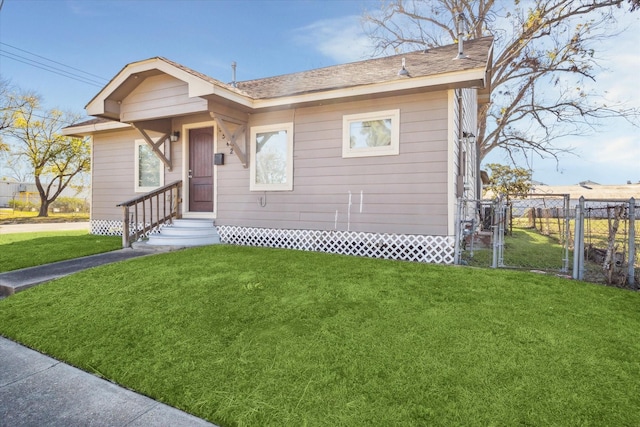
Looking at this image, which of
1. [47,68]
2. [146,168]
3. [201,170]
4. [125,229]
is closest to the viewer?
[125,229]

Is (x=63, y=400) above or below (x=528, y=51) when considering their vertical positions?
below

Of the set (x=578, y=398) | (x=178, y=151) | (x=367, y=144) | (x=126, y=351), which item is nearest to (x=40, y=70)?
(x=178, y=151)

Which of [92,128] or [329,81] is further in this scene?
[92,128]

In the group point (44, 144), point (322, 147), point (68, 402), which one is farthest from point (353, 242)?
point (44, 144)

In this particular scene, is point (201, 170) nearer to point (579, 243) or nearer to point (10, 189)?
point (579, 243)

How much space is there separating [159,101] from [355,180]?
14.3 feet

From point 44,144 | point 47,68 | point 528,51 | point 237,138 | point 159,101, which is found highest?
point 47,68

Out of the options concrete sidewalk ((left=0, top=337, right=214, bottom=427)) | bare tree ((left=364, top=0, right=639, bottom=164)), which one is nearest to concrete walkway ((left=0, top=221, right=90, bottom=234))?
concrete sidewalk ((left=0, top=337, right=214, bottom=427))

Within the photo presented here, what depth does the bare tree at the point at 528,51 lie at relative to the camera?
506 inches

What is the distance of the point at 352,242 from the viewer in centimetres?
646

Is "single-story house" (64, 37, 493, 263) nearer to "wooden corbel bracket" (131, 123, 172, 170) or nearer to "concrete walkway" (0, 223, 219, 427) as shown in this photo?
"wooden corbel bracket" (131, 123, 172, 170)

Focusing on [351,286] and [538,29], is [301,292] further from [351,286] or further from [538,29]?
[538,29]

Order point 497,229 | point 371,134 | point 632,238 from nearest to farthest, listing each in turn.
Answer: point 632,238, point 497,229, point 371,134

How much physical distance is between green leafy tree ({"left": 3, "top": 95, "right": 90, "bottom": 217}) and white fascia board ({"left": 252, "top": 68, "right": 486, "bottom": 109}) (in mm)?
19436
